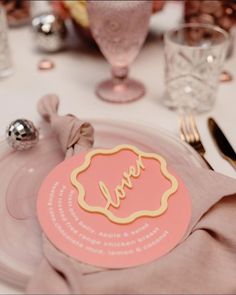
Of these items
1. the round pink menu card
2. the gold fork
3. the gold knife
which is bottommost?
the gold knife

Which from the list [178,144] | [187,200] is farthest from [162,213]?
[178,144]

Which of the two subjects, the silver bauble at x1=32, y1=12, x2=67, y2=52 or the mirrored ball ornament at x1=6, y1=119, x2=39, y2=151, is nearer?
the mirrored ball ornament at x1=6, y1=119, x2=39, y2=151

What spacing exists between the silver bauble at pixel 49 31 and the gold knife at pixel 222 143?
0.32m

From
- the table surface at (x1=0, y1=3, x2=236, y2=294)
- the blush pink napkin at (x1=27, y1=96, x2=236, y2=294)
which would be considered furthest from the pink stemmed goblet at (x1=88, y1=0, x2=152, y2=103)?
the blush pink napkin at (x1=27, y1=96, x2=236, y2=294)

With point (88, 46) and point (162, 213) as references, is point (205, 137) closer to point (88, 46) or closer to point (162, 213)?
point (162, 213)

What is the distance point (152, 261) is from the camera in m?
0.40

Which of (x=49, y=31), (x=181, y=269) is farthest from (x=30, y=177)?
(x=49, y=31)

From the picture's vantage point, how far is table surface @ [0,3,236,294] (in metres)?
0.65

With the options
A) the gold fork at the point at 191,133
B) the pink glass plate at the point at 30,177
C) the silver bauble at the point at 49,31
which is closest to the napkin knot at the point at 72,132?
the pink glass plate at the point at 30,177

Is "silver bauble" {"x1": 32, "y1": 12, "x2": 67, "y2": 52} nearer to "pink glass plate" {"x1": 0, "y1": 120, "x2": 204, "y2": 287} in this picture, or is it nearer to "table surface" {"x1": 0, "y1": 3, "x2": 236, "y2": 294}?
"table surface" {"x1": 0, "y1": 3, "x2": 236, "y2": 294}

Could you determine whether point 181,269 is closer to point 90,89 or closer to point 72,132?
point 72,132

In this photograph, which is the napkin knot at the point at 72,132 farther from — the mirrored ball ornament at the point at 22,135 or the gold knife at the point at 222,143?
the gold knife at the point at 222,143

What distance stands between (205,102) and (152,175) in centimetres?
24

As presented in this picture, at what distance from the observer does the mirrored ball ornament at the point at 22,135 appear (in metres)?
0.55
